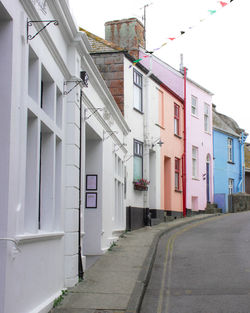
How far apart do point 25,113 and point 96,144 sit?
6860mm

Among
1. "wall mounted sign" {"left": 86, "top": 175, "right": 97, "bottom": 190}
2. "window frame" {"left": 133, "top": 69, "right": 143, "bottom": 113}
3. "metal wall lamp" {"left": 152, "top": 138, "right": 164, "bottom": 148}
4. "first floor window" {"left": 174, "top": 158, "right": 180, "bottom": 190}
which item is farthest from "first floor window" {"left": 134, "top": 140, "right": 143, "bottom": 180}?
"wall mounted sign" {"left": 86, "top": 175, "right": 97, "bottom": 190}

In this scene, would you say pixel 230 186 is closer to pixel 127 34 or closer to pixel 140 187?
pixel 127 34

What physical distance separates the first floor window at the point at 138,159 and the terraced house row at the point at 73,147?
4cm

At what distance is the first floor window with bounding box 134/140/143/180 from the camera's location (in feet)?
62.6

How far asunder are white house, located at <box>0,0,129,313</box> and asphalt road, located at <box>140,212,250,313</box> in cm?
161

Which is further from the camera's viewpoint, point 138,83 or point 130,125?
point 138,83

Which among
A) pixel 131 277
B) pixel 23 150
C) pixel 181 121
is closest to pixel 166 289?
pixel 131 277

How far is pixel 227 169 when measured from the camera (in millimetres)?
31281

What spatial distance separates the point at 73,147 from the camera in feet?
27.6

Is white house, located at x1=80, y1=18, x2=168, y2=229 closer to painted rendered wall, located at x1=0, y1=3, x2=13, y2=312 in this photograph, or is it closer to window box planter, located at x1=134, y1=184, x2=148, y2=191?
window box planter, located at x1=134, y1=184, x2=148, y2=191

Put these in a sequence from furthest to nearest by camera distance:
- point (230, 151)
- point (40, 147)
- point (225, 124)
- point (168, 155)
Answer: point (225, 124), point (230, 151), point (168, 155), point (40, 147)

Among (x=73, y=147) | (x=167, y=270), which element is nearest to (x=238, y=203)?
(x=167, y=270)

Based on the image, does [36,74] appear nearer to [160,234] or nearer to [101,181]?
[101,181]

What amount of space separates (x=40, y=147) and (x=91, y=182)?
17.6 ft
